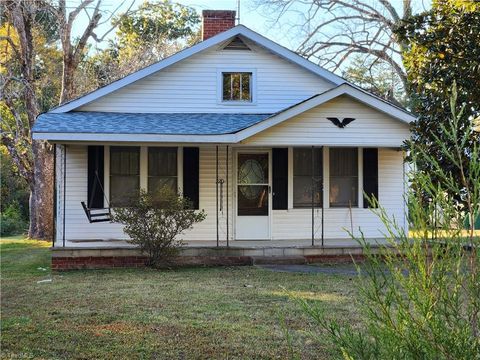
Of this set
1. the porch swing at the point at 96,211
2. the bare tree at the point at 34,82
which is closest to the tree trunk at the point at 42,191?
the bare tree at the point at 34,82

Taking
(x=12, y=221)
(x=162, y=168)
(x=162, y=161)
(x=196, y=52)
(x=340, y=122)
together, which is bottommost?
(x=12, y=221)

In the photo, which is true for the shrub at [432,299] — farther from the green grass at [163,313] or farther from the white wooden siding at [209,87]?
the white wooden siding at [209,87]

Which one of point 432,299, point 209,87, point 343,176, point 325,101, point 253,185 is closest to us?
point 432,299

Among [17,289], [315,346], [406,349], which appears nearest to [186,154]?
[17,289]

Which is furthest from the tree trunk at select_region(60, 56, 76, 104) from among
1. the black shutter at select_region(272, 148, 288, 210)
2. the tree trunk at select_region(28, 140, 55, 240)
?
the black shutter at select_region(272, 148, 288, 210)

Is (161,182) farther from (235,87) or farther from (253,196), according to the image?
(235,87)

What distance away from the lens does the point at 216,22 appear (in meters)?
14.2

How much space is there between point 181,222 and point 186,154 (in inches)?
94.6

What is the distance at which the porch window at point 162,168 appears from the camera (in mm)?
11969

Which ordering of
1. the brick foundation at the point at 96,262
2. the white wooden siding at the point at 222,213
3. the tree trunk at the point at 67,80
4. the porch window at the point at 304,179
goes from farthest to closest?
the tree trunk at the point at 67,80 → the porch window at the point at 304,179 → the white wooden siding at the point at 222,213 → the brick foundation at the point at 96,262

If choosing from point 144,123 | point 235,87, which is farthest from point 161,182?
point 235,87

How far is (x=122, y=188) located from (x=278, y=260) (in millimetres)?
3905

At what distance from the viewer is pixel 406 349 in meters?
2.17

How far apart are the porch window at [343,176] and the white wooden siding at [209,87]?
172 cm
